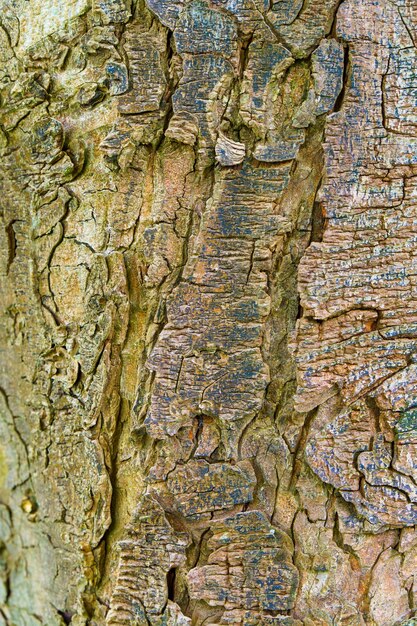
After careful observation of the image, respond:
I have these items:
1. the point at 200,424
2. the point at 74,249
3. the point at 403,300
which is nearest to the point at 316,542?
the point at 200,424

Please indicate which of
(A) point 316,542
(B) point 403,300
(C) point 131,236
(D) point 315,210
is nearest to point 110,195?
(C) point 131,236

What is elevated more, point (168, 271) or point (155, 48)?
point (155, 48)

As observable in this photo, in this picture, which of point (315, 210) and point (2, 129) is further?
point (2, 129)

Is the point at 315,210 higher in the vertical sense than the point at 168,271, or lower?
higher

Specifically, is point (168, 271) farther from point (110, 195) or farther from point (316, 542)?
point (316, 542)

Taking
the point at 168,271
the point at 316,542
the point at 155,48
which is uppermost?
the point at 155,48

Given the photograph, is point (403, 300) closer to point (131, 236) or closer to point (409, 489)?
point (409, 489)
